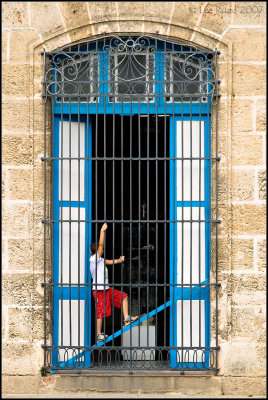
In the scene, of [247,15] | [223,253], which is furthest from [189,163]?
[247,15]

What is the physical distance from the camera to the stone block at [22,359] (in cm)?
600

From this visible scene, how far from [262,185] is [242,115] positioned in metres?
0.70

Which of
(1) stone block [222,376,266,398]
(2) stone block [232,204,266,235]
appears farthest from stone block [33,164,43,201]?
(1) stone block [222,376,266,398]

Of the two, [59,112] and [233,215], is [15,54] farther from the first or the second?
[233,215]

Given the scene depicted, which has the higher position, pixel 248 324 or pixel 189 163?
pixel 189 163

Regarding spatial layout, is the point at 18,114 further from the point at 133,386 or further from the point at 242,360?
the point at 242,360

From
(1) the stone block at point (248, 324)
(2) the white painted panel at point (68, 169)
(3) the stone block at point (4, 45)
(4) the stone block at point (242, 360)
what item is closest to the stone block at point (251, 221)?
(1) the stone block at point (248, 324)

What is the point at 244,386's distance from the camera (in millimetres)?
5922

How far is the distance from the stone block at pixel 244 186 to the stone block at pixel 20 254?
2034 mm

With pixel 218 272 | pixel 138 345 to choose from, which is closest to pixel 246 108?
pixel 218 272

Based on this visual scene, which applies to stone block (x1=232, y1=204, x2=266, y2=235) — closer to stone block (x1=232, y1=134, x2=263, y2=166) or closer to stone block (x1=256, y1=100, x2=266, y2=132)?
stone block (x1=232, y1=134, x2=263, y2=166)

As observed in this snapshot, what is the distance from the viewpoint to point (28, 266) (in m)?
6.03

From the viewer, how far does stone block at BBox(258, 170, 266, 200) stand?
5953 millimetres

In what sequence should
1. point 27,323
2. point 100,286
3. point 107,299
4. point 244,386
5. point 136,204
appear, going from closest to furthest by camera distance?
point 244,386
point 27,323
point 100,286
point 107,299
point 136,204
